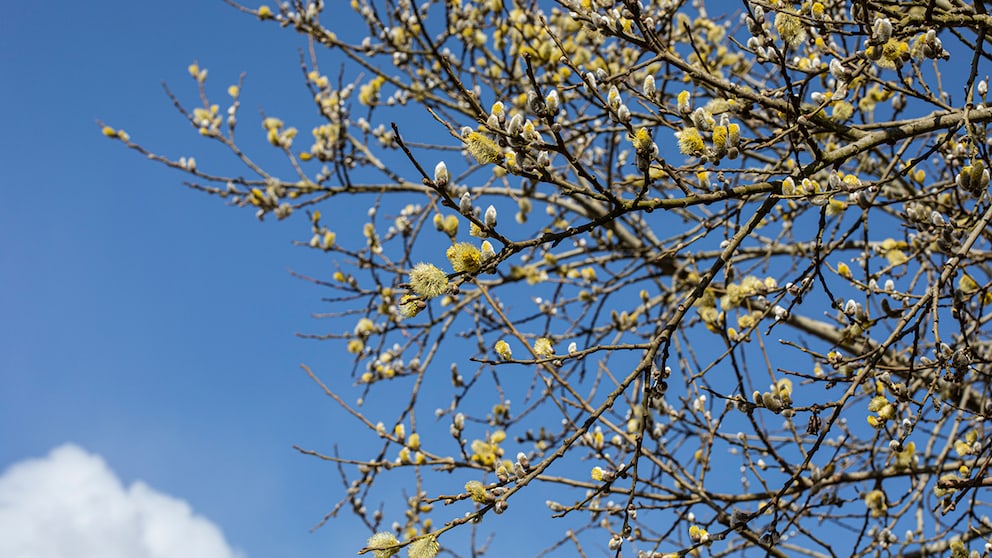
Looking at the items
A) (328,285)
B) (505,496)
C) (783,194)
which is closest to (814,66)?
(783,194)

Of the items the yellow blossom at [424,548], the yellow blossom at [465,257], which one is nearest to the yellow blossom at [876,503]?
the yellow blossom at [424,548]

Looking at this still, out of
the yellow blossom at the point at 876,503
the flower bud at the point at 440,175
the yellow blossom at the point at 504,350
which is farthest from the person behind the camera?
the yellow blossom at the point at 876,503

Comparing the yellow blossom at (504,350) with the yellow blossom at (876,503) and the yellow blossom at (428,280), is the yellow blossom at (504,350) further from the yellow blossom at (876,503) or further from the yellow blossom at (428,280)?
the yellow blossom at (876,503)

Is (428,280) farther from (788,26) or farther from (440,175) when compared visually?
(788,26)

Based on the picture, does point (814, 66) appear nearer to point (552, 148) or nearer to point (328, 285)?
point (552, 148)

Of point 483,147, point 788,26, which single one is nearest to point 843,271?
point 788,26

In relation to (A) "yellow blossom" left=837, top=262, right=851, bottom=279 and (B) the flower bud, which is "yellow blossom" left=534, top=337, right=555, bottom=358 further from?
(A) "yellow blossom" left=837, top=262, right=851, bottom=279

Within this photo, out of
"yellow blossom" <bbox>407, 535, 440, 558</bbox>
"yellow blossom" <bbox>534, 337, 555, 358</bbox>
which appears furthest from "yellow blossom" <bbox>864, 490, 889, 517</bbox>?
"yellow blossom" <bbox>407, 535, 440, 558</bbox>

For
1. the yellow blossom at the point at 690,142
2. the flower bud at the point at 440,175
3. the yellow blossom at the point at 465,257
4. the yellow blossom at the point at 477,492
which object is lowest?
the yellow blossom at the point at 477,492

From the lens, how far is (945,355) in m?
2.05

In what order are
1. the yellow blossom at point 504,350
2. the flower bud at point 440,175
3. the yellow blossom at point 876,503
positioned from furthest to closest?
1. the yellow blossom at point 876,503
2. the yellow blossom at point 504,350
3. the flower bud at point 440,175

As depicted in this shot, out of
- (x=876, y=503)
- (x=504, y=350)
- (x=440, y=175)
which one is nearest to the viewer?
(x=440, y=175)

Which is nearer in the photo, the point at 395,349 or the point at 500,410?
the point at 500,410

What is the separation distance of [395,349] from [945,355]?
9.31 feet
